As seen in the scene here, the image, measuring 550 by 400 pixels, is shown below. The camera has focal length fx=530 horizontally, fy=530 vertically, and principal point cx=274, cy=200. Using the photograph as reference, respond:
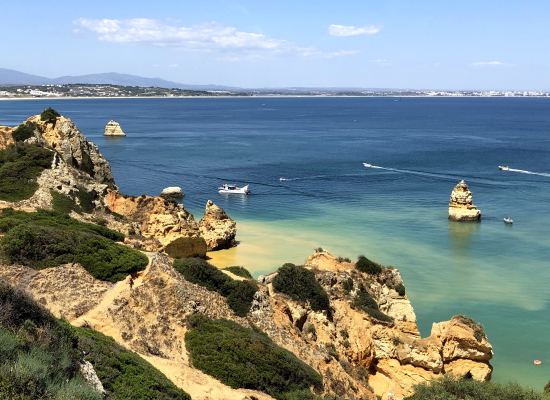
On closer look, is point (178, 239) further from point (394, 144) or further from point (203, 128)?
point (203, 128)

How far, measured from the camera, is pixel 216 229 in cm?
4053

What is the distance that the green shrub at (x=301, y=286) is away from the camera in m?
22.1

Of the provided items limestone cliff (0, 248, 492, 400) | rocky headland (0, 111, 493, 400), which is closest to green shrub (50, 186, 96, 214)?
rocky headland (0, 111, 493, 400)

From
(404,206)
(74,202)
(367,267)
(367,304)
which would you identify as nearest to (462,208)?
(404,206)

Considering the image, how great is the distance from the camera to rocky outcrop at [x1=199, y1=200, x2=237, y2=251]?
4009 cm

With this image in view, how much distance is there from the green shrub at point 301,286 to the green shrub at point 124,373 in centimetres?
865

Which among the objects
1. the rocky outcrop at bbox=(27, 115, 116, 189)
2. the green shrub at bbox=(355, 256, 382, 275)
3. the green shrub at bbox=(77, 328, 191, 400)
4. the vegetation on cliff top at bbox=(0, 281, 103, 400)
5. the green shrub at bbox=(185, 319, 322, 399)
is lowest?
the green shrub at bbox=(185, 319, 322, 399)

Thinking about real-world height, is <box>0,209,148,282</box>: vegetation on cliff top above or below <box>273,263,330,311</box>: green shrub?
above

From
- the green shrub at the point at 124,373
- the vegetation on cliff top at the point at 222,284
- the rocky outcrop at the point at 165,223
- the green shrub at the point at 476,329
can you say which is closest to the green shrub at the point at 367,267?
the green shrub at the point at 476,329

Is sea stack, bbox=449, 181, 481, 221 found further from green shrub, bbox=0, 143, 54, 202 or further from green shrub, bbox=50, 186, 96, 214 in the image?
green shrub, bbox=0, 143, 54, 202

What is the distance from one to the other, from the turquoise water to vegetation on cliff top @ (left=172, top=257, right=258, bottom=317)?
12.6 metres

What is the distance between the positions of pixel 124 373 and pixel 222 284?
25.5 ft

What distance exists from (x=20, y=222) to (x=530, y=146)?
10536 centimetres

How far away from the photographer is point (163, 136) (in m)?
122
